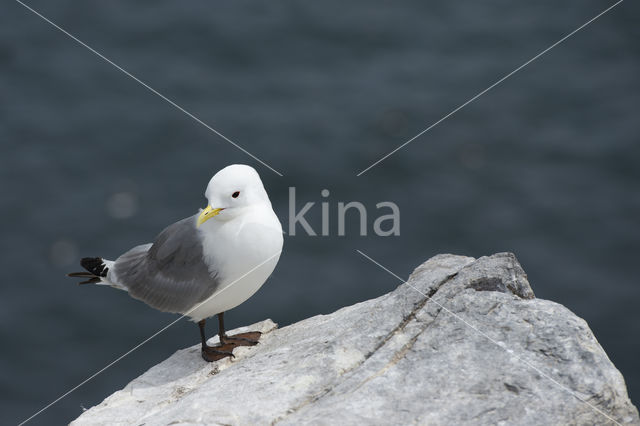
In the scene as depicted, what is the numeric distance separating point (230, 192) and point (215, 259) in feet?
2.18

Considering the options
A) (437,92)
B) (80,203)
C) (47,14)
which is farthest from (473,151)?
(47,14)

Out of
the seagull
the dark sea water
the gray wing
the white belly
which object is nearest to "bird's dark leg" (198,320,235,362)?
the seagull

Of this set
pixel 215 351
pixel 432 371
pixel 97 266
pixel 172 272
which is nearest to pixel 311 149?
pixel 97 266

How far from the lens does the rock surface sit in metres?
A: 5.58

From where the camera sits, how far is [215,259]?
24.0ft

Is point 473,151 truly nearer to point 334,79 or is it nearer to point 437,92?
point 437,92

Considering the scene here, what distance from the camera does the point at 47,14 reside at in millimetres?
17266

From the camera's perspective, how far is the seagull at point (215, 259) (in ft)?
23.3

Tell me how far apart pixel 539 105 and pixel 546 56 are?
4.45 feet

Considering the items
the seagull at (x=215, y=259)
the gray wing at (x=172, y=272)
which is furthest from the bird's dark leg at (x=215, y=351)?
the gray wing at (x=172, y=272)

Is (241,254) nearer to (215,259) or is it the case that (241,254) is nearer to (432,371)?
(215,259)

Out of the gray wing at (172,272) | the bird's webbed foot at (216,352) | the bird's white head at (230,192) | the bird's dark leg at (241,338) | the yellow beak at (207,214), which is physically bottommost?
the bird's webbed foot at (216,352)

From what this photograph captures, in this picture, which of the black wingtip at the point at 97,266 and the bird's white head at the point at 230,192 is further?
the black wingtip at the point at 97,266

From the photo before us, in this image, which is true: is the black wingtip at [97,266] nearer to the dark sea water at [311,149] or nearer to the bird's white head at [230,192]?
the bird's white head at [230,192]
